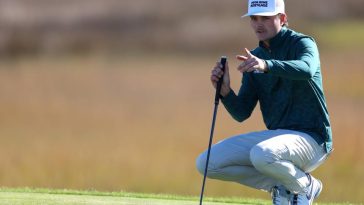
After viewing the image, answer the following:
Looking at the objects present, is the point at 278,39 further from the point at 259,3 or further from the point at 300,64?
the point at 300,64

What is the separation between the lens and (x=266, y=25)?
423 cm

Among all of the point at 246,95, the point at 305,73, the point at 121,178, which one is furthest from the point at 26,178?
the point at 305,73

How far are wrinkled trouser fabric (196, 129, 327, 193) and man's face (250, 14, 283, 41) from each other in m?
0.42

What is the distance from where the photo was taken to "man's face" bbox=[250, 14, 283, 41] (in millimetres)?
4207

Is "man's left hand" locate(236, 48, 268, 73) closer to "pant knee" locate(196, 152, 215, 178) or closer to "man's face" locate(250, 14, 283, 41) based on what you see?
"man's face" locate(250, 14, 283, 41)

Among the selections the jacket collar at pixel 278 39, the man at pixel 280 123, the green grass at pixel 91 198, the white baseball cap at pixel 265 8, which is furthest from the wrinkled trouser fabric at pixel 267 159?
the green grass at pixel 91 198

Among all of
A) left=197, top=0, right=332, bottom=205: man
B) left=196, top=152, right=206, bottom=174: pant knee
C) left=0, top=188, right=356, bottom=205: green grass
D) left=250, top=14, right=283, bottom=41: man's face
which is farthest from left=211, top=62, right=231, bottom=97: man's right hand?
left=0, top=188, right=356, bottom=205: green grass

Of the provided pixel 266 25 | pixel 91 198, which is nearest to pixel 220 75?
pixel 266 25

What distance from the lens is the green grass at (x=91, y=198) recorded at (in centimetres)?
484

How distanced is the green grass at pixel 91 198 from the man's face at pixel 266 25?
1.20m

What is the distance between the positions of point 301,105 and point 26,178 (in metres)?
4.28

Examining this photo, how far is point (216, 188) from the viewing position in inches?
298

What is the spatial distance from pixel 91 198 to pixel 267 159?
137 centimetres

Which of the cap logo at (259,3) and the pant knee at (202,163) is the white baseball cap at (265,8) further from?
the pant knee at (202,163)
